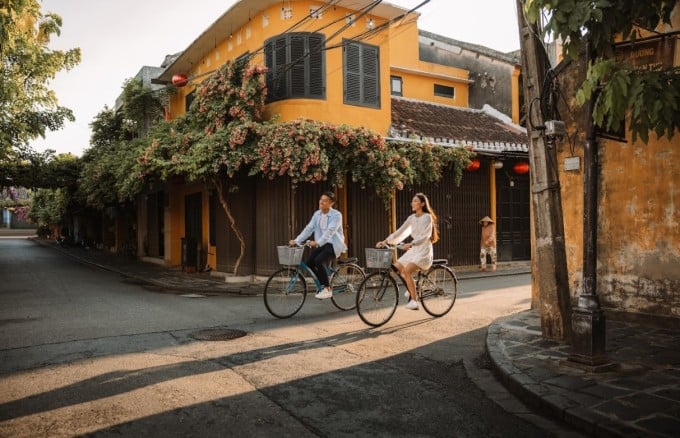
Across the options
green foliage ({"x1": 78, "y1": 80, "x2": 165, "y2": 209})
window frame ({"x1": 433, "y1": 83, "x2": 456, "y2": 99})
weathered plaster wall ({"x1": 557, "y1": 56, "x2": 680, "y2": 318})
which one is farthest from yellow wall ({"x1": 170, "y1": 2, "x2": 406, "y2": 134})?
weathered plaster wall ({"x1": 557, "y1": 56, "x2": 680, "y2": 318})

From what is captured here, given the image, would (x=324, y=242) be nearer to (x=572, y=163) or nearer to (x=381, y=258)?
(x=381, y=258)

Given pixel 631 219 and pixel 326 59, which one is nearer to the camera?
pixel 631 219

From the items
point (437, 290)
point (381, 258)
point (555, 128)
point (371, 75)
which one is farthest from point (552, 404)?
point (371, 75)

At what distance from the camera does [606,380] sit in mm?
4695

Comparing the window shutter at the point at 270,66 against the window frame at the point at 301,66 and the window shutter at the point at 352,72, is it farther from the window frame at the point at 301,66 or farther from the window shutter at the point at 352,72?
the window shutter at the point at 352,72

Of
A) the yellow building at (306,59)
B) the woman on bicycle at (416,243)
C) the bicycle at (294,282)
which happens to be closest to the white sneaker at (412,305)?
the woman on bicycle at (416,243)

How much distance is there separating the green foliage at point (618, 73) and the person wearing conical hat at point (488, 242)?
12.2 metres

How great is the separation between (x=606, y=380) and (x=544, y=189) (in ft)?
7.21

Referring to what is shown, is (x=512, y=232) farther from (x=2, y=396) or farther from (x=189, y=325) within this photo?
(x=2, y=396)

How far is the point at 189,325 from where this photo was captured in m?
7.72

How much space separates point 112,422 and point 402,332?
4219mm

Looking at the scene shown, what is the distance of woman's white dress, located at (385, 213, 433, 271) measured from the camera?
7738 millimetres

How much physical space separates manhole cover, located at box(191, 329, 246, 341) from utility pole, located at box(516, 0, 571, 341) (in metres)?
4.02

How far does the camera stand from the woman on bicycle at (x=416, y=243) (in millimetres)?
7738
